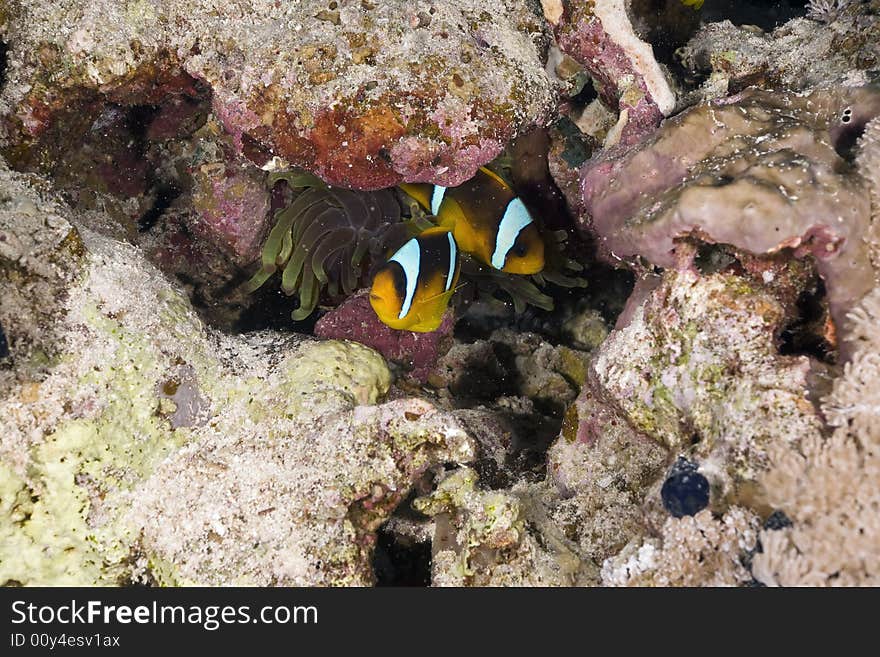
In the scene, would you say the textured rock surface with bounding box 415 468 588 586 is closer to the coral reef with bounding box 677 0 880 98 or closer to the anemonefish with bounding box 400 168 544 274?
the anemonefish with bounding box 400 168 544 274

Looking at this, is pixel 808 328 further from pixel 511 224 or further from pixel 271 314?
pixel 271 314

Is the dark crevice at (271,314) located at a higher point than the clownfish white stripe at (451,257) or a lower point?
higher

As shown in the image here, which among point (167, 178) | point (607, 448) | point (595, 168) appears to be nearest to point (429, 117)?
point (595, 168)

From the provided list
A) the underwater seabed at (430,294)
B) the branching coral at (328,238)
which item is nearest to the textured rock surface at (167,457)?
the underwater seabed at (430,294)

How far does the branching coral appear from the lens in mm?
3344

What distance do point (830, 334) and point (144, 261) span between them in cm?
261

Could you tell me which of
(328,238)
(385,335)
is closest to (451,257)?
(385,335)

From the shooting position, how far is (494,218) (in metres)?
3.12

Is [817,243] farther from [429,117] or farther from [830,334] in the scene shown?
[429,117]

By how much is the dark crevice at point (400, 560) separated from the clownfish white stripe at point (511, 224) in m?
1.46

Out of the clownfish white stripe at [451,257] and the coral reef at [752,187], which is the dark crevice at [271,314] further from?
the coral reef at [752,187]

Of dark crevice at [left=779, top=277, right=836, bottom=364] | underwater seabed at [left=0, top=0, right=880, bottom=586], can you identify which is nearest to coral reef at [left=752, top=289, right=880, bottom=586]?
underwater seabed at [left=0, top=0, right=880, bottom=586]

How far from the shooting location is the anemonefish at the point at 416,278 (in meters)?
2.81

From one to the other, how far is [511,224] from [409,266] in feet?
1.98
